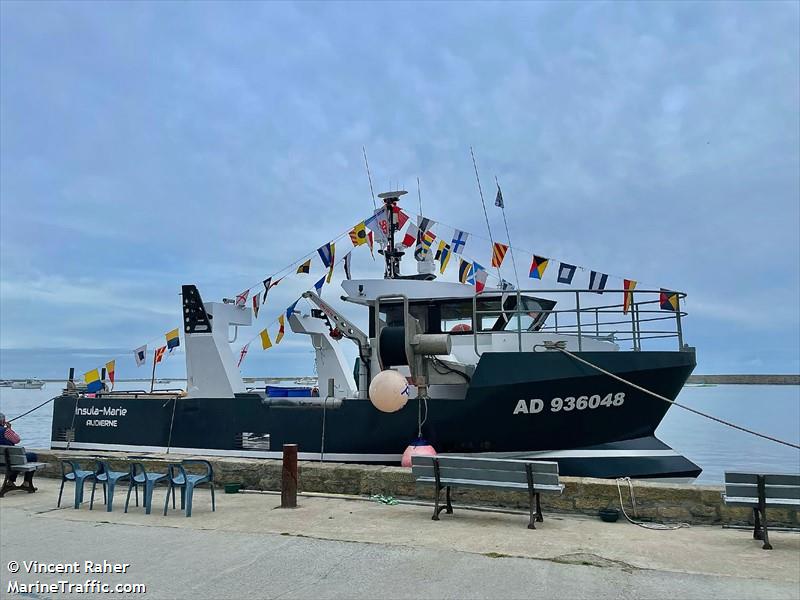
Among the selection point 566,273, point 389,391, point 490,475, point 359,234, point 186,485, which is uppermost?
point 359,234

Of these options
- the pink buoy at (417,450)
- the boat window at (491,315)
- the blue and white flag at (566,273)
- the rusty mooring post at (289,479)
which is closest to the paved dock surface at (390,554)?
the rusty mooring post at (289,479)

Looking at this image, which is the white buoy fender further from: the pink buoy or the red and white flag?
the red and white flag

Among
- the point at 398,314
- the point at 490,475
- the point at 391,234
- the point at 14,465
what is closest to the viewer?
the point at 490,475

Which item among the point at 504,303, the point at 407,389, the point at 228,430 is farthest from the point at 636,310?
the point at 228,430

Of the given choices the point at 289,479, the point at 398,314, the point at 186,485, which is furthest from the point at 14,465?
the point at 398,314

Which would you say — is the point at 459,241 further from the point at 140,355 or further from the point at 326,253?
the point at 140,355

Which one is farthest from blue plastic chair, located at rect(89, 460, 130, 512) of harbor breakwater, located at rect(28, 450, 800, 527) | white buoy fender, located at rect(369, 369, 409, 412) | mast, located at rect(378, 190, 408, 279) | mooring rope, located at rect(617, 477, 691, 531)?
mast, located at rect(378, 190, 408, 279)

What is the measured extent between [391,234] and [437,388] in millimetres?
3984

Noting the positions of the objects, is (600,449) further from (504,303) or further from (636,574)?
(636,574)

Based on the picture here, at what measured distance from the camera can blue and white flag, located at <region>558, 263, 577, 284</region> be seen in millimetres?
12484

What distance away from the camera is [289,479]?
810 centimetres

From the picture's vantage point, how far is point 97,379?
15.8m

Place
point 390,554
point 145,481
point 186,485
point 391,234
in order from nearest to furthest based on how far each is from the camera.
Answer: point 390,554, point 186,485, point 145,481, point 391,234

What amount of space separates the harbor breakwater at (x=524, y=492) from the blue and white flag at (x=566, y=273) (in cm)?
550
